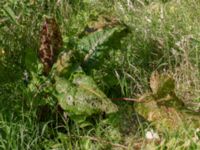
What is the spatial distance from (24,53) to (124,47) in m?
0.65

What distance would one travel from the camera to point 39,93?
2.98 meters

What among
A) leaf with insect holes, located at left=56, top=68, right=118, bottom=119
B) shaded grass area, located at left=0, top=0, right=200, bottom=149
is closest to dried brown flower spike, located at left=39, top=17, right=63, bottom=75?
shaded grass area, located at left=0, top=0, right=200, bottom=149

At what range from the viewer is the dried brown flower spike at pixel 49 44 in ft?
10.2

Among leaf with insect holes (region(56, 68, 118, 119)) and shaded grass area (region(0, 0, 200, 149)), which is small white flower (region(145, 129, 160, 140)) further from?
leaf with insect holes (region(56, 68, 118, 119))

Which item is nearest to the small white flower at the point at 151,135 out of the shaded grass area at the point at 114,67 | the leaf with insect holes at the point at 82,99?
the shaded grass area at the point at 114,67

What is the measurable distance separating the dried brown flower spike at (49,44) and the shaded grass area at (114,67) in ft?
0.20

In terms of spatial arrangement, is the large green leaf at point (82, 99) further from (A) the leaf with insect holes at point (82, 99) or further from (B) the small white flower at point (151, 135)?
(B) the small white flower at point (151, 135)

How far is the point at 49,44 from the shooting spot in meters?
3.11

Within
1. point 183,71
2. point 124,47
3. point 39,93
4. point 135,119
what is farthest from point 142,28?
point 39,93

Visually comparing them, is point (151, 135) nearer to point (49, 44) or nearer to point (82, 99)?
point (82, 99)

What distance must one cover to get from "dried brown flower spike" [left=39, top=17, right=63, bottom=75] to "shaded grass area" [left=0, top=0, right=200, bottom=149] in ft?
0.20

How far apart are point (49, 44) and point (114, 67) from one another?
0.50 m

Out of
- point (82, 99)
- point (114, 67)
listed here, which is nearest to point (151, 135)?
point (82, 99)

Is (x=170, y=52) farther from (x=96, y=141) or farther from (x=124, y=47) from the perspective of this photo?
(x=96, y=141)
